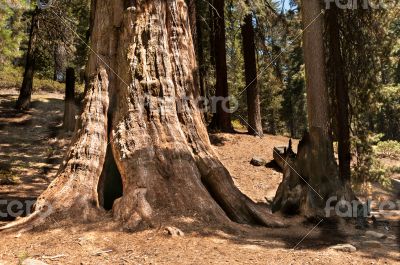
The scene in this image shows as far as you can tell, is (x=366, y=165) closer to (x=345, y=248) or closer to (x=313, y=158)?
(x=313, y=158)

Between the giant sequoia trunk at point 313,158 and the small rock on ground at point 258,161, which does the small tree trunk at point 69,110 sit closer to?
the small rock on ground at point 258,161

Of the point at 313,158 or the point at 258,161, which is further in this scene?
the point at 258,161

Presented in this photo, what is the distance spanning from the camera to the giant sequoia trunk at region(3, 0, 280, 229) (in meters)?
6.69

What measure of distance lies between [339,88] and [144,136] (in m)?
5.17

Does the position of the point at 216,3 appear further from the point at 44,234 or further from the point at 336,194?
the point at 44,234

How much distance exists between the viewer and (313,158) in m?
8.74

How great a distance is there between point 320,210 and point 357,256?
8.05 feet

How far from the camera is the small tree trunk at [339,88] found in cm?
992

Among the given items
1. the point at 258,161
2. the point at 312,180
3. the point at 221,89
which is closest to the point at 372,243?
the point at 312,180

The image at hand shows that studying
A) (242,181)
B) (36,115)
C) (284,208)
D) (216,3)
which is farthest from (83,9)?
(284,208)

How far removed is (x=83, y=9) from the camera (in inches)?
713

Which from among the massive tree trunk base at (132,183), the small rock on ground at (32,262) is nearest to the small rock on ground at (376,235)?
the massive tree trunk base at (132,183)

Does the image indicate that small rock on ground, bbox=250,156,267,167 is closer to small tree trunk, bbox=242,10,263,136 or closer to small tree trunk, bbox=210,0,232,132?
small tree trunk, bbox=210,0,232,132

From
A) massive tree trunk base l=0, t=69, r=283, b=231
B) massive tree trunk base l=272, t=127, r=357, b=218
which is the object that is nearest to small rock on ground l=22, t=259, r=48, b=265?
massive tree trunk base l=0, t=69, r=283, b=231
